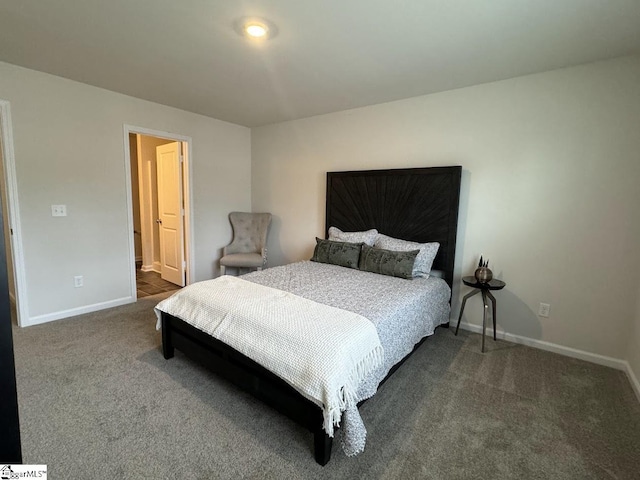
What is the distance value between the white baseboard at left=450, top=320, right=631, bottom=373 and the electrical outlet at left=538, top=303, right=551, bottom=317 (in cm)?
25

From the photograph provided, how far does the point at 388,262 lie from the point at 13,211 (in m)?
3.48

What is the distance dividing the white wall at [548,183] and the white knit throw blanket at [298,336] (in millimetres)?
1836

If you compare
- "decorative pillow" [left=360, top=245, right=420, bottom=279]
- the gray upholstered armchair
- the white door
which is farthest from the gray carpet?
the gray upholstered armchair

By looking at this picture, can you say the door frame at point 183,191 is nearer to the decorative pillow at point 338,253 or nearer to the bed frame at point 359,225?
the bed frame at point 359,225

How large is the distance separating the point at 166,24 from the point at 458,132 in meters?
2.58

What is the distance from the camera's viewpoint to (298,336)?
1.65m

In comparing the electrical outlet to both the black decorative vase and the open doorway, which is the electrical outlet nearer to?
the black decorative vase

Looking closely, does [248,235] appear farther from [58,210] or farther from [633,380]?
[633,380]

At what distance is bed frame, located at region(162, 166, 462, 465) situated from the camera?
66.1 inches

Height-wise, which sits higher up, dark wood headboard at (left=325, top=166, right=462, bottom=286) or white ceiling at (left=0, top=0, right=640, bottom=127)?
white ceiling at (left=0, top=0, right=640, bottom=127)

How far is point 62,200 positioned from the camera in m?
3.06

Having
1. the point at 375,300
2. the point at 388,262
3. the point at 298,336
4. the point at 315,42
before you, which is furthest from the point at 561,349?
the point at 315,42

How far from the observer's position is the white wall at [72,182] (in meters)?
2.84

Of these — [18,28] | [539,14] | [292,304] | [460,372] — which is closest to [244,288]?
[292,304]
